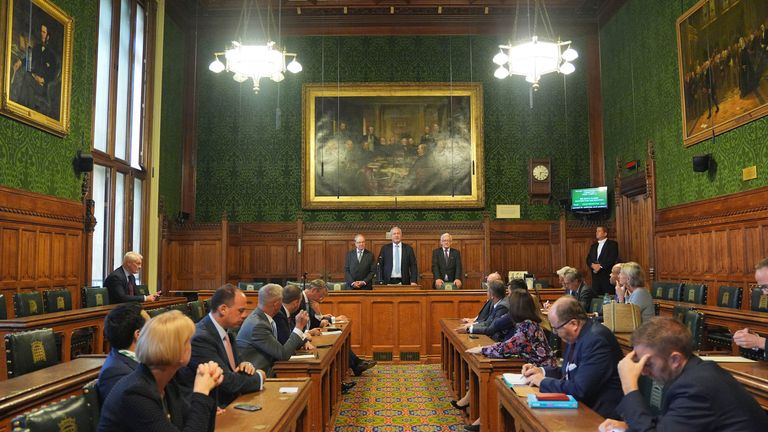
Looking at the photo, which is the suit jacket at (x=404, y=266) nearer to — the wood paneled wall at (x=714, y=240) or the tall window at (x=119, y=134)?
the wood paneled wall at (x=714, y=240)

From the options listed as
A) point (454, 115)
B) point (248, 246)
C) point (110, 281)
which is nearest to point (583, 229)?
point (454, 115)

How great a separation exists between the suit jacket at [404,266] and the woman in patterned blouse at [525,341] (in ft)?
17.0

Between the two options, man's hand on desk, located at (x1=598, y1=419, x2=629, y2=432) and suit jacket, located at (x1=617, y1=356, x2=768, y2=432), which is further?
man's hand on desk, located at (x1=598, y1=419, x2=629, y2=432)

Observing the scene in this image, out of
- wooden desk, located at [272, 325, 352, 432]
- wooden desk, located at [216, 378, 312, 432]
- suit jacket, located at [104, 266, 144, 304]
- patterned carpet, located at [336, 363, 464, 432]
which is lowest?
patterned carpet, located at [336, 363, 464, 432]

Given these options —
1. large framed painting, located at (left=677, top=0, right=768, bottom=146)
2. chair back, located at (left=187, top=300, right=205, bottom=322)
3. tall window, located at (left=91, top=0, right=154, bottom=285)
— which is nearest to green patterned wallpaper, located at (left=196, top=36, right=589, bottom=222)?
tall window, located at (left=91, top=0, right=154, bottom=285)

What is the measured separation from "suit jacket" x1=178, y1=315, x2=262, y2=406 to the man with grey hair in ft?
2.62

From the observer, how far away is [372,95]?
41.9 feet

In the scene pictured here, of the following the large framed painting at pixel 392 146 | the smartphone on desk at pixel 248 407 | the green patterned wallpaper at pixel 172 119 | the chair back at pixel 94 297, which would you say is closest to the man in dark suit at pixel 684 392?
the smartphone on desk at pixel 248 407

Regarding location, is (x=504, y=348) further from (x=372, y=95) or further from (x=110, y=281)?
(x=372, y=95)

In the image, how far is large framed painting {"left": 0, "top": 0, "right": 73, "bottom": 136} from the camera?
7004 millimetres

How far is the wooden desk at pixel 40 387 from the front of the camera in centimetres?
302

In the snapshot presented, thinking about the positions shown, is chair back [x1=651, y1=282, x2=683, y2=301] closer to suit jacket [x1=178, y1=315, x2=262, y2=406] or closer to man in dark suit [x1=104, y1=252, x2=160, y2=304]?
suit jacket [x1=178, y1=315, x2=262, y2=406]

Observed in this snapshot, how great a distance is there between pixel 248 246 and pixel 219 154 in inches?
85.4

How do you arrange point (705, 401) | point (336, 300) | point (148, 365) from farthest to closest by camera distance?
point (336, 300) → point (148, 365) → point (705, 401)
